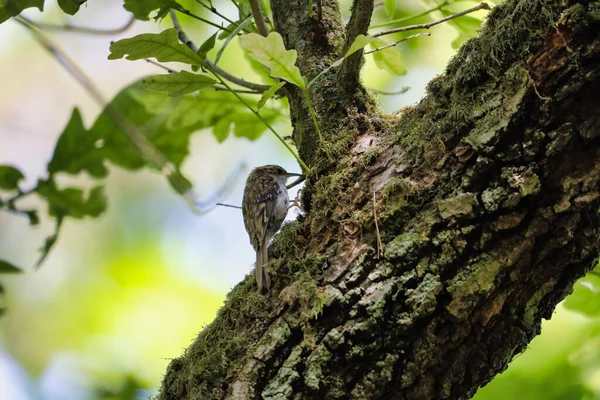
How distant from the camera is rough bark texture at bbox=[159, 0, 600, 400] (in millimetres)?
1504

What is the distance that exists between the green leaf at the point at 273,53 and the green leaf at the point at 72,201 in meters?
0.57

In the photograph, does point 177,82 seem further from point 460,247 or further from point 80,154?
point 460,247

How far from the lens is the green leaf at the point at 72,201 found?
134cm

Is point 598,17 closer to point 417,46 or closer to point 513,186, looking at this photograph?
point 513,186

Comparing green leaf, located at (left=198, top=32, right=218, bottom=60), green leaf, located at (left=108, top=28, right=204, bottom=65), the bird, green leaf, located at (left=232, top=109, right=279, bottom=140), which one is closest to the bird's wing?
the bird

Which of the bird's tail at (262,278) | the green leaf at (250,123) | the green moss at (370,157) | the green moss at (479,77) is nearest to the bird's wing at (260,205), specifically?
the green leaf at (250,123)

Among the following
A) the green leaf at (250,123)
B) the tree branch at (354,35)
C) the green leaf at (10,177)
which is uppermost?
the green leaf at (250,123)

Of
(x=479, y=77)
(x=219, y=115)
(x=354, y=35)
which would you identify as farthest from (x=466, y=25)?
(x=219, y=115)

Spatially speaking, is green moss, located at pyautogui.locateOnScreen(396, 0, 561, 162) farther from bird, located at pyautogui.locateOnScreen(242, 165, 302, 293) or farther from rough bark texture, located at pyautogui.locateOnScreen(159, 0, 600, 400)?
bird, located at pyautogui.locateOnScreen(242, 165, 302, 293)

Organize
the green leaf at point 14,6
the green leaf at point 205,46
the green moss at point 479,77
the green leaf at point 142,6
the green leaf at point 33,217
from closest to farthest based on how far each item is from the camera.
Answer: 1. the green leaf at point 33,217
2. the green moss at point 479,77
3. the green leaf at point 14,6
4. the green leaf at point 142,6
5. the green leaf at point 205,46

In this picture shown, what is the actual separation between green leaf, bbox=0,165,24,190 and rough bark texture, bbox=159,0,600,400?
0.78m

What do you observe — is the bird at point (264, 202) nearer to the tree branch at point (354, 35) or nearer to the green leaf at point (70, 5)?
the tree branch at point (354, 35)

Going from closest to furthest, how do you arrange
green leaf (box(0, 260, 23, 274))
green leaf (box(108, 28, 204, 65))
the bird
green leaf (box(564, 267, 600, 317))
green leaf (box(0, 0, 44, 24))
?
green leaf (box(0, 260, 23, 274))
green leaf (box(0, 0, 44, 24))
green leaf (box(108, 28, 204, 65))
green leaf (box(564, 267, 600, 317))
the bird

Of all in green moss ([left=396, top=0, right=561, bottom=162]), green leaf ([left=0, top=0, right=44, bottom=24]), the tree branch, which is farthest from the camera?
the tree branch
